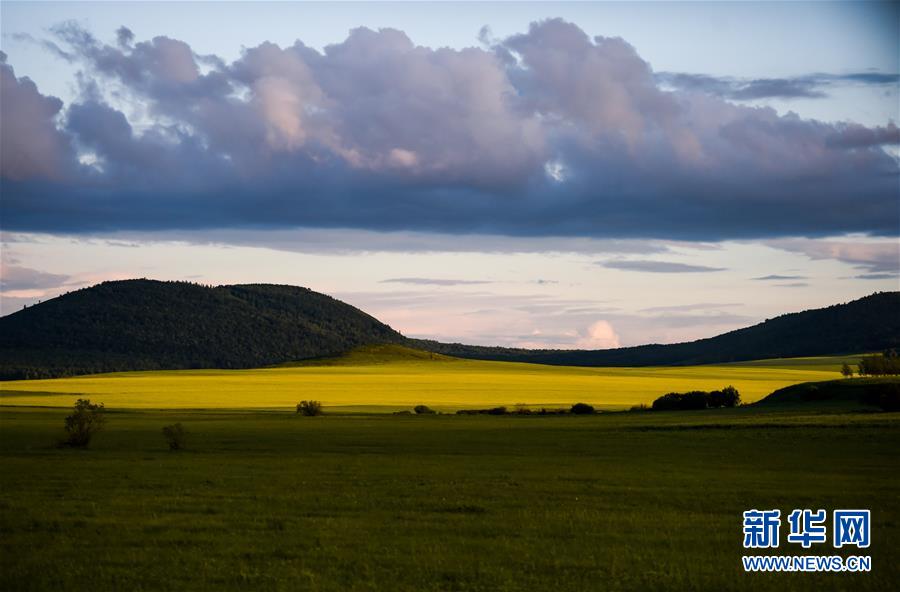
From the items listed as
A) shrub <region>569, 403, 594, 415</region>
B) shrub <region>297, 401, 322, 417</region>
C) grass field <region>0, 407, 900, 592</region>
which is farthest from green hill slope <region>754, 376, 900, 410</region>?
shrub <region>297, 401, 322, 417</region>

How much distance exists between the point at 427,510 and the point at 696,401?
170 feet

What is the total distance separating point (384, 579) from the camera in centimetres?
1500

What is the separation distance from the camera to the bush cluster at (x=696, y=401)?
68625 millimetres

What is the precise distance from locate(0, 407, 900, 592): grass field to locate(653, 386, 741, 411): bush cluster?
88.5 feet

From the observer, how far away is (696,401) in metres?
69.9

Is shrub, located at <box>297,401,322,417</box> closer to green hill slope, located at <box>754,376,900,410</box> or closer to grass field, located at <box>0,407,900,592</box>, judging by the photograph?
grass field, located at <box>0,407,900,592</box>

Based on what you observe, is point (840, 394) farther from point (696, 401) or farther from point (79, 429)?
point (79, 429)

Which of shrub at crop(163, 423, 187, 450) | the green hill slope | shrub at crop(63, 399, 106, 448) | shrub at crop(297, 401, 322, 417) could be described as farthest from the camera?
shrub at crop(297, 401, 322, 417)

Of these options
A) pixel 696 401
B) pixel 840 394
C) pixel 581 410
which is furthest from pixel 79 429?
pixel 840 394

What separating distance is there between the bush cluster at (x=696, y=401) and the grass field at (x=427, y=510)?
2698 cm

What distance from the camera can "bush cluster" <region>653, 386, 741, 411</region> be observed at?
68625mm

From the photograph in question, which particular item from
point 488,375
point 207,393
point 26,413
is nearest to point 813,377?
point 488,375

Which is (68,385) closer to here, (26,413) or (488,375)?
(26,413)

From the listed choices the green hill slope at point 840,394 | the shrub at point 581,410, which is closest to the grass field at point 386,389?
the shrub at point 581,410
